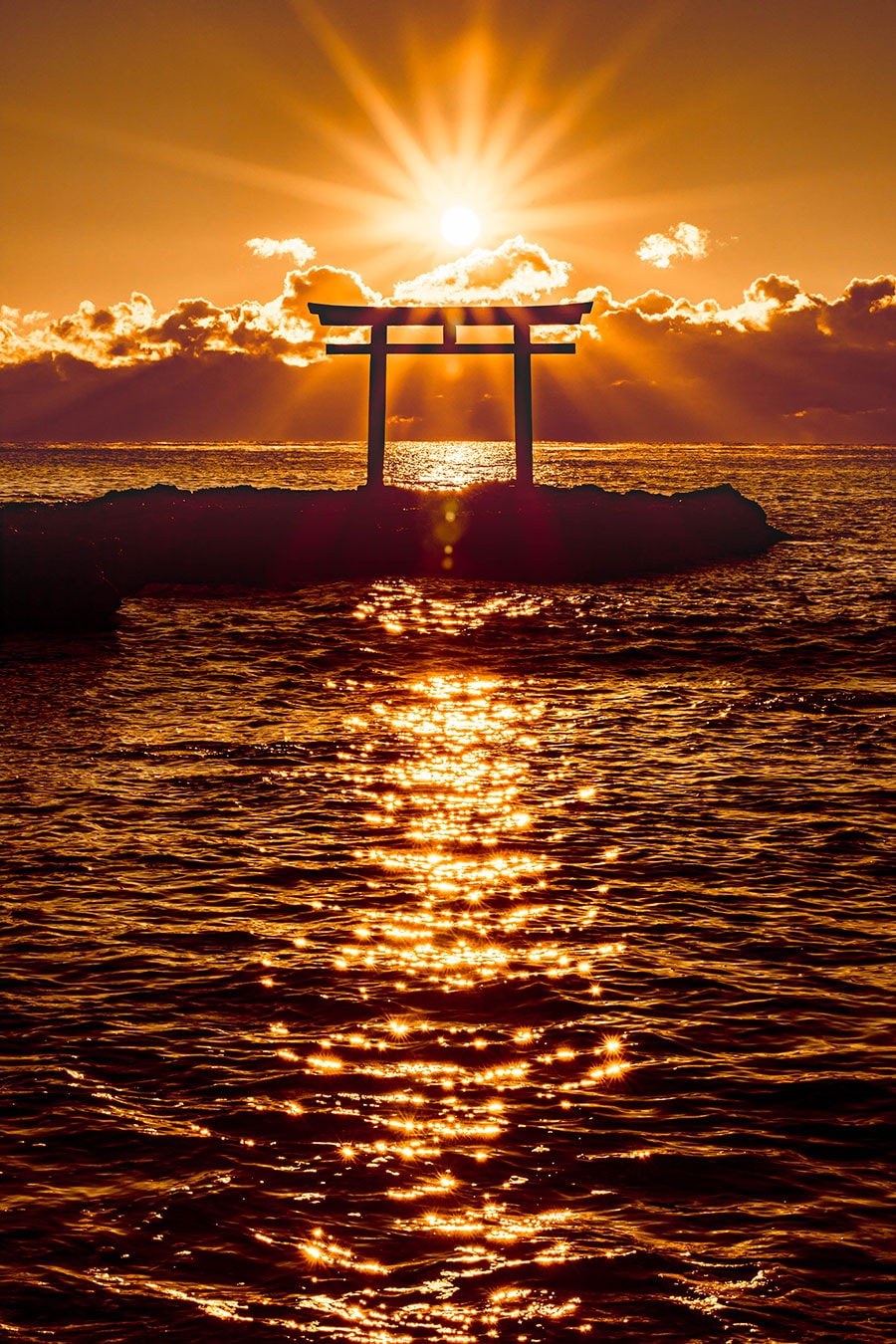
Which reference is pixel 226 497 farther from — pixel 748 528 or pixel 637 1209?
pixel 637 1209

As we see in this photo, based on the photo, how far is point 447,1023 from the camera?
6.36m

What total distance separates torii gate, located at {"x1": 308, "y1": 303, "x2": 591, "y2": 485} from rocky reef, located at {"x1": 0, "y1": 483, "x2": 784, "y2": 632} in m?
2.07

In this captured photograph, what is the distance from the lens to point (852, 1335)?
406 centimetres

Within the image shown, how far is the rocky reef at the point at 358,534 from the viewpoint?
26.6 meters

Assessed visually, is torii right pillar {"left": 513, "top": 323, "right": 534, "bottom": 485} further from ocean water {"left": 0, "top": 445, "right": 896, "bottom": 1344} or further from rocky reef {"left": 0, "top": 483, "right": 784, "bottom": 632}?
ocean water {"left": 0, "top": 445, "right": 896, "bottom": 1344}

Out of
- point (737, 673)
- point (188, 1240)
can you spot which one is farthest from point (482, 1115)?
point (737, 673)

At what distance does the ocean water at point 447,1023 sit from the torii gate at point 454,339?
17162mm

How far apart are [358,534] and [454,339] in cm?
539

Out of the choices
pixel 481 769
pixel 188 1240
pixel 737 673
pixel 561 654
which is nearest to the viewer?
pixel 188 1240

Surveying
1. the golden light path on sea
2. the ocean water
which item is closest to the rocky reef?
the ocean water

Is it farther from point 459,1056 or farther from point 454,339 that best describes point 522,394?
point 459,1056

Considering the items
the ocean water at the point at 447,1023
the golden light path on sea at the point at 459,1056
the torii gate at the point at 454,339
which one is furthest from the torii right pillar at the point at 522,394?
the golden light path on sea at the point at 459,1056

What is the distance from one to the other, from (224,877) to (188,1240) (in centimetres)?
415

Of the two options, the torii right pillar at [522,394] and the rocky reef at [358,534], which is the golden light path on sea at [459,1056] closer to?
the rocky reef at [358,534]
